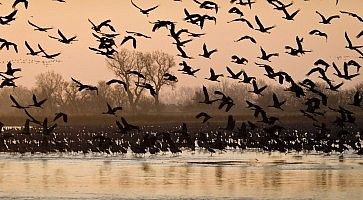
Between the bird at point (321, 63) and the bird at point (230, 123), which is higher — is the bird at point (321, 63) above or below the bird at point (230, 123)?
above

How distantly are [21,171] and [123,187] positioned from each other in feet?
26.7

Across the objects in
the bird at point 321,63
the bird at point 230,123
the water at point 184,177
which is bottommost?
the water at point 184,177

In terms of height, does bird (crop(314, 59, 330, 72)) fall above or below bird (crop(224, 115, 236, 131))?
above

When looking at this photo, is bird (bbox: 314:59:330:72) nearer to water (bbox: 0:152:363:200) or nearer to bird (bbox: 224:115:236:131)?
bird (bbox: 224:115:236:131)

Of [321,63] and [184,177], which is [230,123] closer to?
[321,63]

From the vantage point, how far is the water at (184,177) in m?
33.8

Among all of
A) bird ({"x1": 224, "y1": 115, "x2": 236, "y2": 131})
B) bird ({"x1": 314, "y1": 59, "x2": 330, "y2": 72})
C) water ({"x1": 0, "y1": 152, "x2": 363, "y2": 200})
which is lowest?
water ({"x1": 0, "y1": 152, "x2": 363, "y2": 200})

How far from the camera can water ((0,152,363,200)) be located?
3381 centimetres

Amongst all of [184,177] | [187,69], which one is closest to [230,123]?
[187,69]

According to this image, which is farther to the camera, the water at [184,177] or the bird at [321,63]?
the water at [184,177]

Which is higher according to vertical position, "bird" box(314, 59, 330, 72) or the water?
"bird" box(314, 59, 330, 72)

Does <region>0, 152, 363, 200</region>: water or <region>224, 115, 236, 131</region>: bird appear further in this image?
<region>0, 152, 363, 200</region>: water

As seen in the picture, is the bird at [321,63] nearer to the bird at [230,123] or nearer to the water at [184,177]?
the bird at [230,123]

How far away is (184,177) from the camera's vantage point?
131 ft
